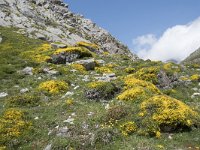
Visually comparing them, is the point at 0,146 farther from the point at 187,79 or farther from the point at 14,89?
the point at 187,79

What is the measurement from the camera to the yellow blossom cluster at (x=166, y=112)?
74.1 ft

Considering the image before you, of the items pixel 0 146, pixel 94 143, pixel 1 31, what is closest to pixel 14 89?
pixel 0 146

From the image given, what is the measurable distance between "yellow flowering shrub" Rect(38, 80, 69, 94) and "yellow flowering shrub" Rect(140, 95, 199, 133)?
29.2 ft

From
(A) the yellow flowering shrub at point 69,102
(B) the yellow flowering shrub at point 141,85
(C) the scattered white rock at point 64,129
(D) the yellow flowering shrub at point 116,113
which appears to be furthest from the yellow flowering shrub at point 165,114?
(A) the yellow flowering shrub at point 69,102

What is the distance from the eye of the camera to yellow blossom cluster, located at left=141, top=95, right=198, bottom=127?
22.6 metres

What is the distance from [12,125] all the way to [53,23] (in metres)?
52.8

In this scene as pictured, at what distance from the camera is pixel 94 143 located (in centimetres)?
2102

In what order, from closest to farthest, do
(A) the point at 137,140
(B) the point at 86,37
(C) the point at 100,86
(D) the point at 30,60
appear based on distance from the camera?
(A) the point at 137,140, (C) the point at 100,86, (D) the point at 30,60, (B) the point at 86,37

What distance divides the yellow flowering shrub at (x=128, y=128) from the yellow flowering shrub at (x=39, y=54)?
71.2 ft

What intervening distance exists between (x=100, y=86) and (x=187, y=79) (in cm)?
1272

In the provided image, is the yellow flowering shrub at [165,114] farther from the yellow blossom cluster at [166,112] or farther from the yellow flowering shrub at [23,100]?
the yellow flowering shrub at [23,100]

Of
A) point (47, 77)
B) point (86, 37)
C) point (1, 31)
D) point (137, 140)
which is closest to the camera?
point (137, 140)

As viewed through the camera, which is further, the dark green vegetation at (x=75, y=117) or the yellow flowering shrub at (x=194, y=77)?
the yellow flowering shrub at (x=194, y=77)

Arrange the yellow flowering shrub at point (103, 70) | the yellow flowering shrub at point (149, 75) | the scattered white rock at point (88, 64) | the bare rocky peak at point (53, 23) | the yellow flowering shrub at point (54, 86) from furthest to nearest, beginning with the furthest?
the bare rocky peak at point (53, 23)
the scattered white rock at point (88, 64)
the yellow flowering shrub at point (103, 70)
the yellow flowering shrub at point (149, 75)
the yellow flowering shrub at point (54, 86)
